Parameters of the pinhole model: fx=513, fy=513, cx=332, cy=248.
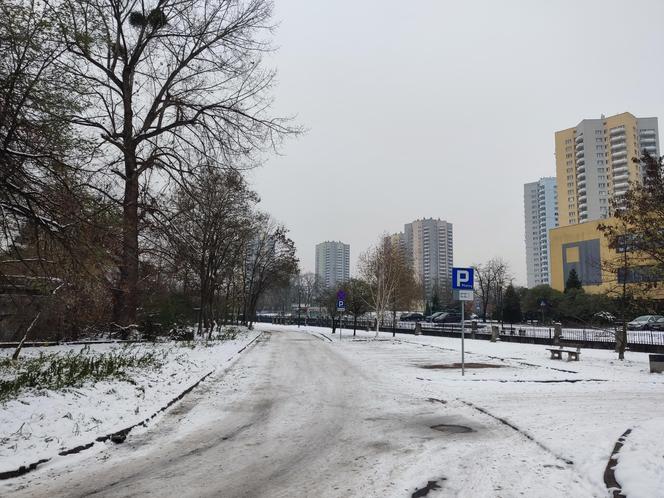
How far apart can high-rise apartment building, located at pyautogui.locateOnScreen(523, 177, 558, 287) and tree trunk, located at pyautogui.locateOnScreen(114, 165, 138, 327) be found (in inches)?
5852

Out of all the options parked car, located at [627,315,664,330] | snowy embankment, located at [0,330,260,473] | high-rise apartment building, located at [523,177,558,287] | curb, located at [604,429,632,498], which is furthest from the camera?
high-rise apartment building, located at [523,177,558,287]

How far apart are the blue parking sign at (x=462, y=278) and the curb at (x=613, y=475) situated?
8382mm

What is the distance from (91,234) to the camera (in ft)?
29.0

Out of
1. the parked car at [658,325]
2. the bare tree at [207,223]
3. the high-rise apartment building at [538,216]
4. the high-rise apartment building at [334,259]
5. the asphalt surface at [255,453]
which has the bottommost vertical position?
the asphalt surface at [255,453]

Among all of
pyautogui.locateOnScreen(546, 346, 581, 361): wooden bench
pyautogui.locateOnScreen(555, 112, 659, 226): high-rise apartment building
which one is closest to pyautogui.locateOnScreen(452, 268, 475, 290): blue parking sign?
pyautogui.locateOnScreen(546, 346, 581, 361): wooden bench

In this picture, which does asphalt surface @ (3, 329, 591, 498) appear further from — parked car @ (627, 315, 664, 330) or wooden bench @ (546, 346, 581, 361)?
parked car @ (627, 315, 664, 330)

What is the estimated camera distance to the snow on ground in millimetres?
5799

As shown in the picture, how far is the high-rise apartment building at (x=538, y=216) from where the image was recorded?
516 feet

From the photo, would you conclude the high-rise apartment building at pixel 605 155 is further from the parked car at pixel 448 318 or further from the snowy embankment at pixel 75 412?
the snowy embankment at pixel 75 412

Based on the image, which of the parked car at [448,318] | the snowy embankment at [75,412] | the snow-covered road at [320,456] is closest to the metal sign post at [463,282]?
the snow-covered road at [320,456]

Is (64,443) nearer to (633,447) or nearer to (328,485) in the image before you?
(328,485)

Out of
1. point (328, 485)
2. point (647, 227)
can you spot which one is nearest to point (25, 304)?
point (328, 485)

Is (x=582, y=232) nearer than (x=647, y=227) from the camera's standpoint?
No

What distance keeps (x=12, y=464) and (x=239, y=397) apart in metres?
5.72
